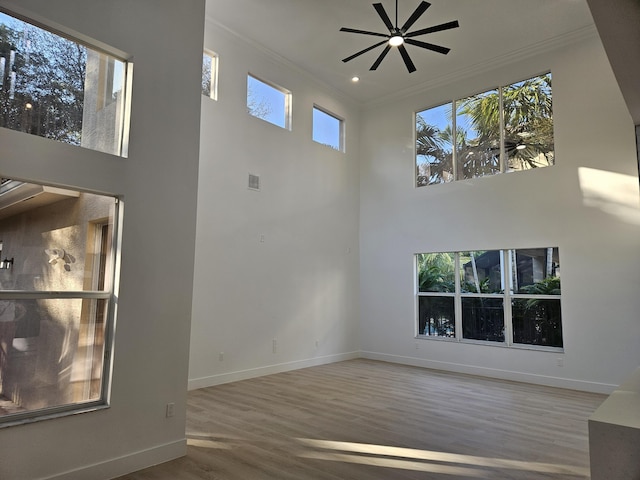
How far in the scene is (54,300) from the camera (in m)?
2.95

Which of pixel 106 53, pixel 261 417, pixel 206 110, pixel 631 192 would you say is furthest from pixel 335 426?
pixel 631 192

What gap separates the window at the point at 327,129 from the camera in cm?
816

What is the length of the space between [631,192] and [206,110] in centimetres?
599

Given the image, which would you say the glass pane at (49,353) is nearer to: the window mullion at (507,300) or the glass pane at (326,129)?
the glass pane at (326,129)

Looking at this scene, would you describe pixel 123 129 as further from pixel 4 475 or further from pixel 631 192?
pixel 631 192

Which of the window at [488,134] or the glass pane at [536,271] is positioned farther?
the window at [488,134]

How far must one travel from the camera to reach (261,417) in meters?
4.56

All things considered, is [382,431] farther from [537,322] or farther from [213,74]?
[213,74]

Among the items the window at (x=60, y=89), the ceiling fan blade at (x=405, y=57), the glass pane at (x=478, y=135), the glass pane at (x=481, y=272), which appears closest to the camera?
the window at (x=60, y=89)

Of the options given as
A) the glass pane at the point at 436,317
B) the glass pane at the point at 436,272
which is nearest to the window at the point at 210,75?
the glass pane at the point at 436,272

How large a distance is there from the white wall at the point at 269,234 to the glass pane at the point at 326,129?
0.52 ft

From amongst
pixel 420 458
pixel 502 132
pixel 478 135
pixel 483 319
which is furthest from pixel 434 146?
pixel 420 458

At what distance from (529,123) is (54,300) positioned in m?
6.97

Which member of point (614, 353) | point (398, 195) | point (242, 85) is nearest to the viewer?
point (614, 353)
